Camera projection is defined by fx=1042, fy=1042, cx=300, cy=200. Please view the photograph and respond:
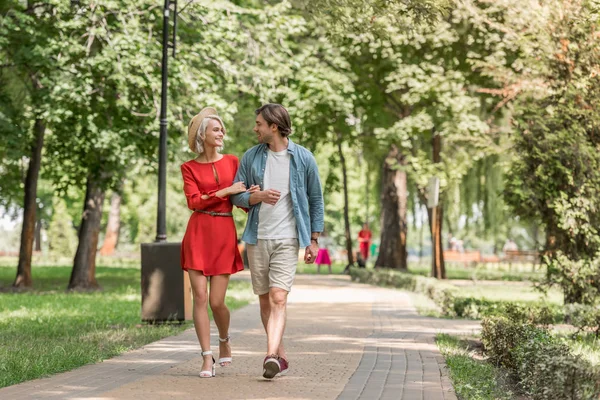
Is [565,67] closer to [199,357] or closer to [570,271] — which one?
[570,271]

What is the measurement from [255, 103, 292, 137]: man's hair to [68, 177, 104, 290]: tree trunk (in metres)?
16.7

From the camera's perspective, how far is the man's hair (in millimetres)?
7961

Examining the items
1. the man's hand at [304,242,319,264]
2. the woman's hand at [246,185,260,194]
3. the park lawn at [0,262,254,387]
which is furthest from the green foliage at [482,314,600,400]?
the park lawn at [0,262,254,387]

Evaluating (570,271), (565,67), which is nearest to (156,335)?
(570,271)

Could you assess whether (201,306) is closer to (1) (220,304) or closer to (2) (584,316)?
(1) (220,304)

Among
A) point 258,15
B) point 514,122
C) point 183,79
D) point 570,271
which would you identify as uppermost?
point 258,15

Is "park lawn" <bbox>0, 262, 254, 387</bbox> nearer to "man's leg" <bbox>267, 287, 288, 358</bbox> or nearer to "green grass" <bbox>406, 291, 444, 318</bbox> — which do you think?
"man's leg" <bbox>267, 287, 288, 358</bbox>

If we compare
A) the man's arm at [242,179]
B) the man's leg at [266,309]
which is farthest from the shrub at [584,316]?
the man's arm at [242,179]

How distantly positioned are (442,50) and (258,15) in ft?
27.8

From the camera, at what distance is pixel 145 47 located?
1955cm

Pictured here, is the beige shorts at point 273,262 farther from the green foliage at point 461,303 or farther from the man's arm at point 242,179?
the green foliage at point 461,303

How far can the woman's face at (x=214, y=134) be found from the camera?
27.3ft

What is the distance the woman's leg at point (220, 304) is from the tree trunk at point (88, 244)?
52.9 ft

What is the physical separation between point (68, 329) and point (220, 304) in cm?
489
